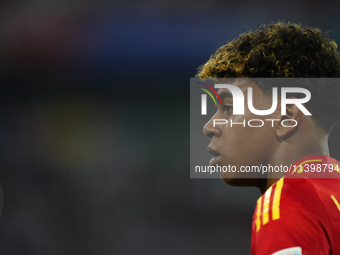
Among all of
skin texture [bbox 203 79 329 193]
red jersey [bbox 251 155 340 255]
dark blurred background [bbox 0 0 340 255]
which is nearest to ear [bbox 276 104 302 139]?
skin texture [bbox 203 79 329 193]

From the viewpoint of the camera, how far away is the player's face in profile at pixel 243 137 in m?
0.97

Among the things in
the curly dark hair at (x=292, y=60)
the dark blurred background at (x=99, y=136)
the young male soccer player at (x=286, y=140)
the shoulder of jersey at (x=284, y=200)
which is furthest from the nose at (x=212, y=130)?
the dark blurred background at (x=99, y=136)

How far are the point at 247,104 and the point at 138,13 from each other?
3.91 metres

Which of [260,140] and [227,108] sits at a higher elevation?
[227,108]

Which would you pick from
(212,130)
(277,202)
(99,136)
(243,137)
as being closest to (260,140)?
(243,137)

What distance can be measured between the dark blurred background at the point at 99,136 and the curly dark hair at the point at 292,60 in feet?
10.7

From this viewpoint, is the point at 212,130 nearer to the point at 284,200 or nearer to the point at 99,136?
the point at 284,200

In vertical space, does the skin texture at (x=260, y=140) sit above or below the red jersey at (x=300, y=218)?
above

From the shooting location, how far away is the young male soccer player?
694 mm

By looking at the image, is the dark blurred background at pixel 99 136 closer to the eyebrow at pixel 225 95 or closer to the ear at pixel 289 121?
the eyebrow at pixel 225 95

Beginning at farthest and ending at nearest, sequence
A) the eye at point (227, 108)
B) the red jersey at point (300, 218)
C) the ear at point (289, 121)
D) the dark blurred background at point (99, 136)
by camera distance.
→ the dark blurred background at point (99, 136)
the eye at point (227, 108)
the ear at point (289, 121)
the red jersey at point (300, 218)

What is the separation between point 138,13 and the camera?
4504mm

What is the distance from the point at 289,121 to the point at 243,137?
5.9 inches

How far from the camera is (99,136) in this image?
14.8 ft
